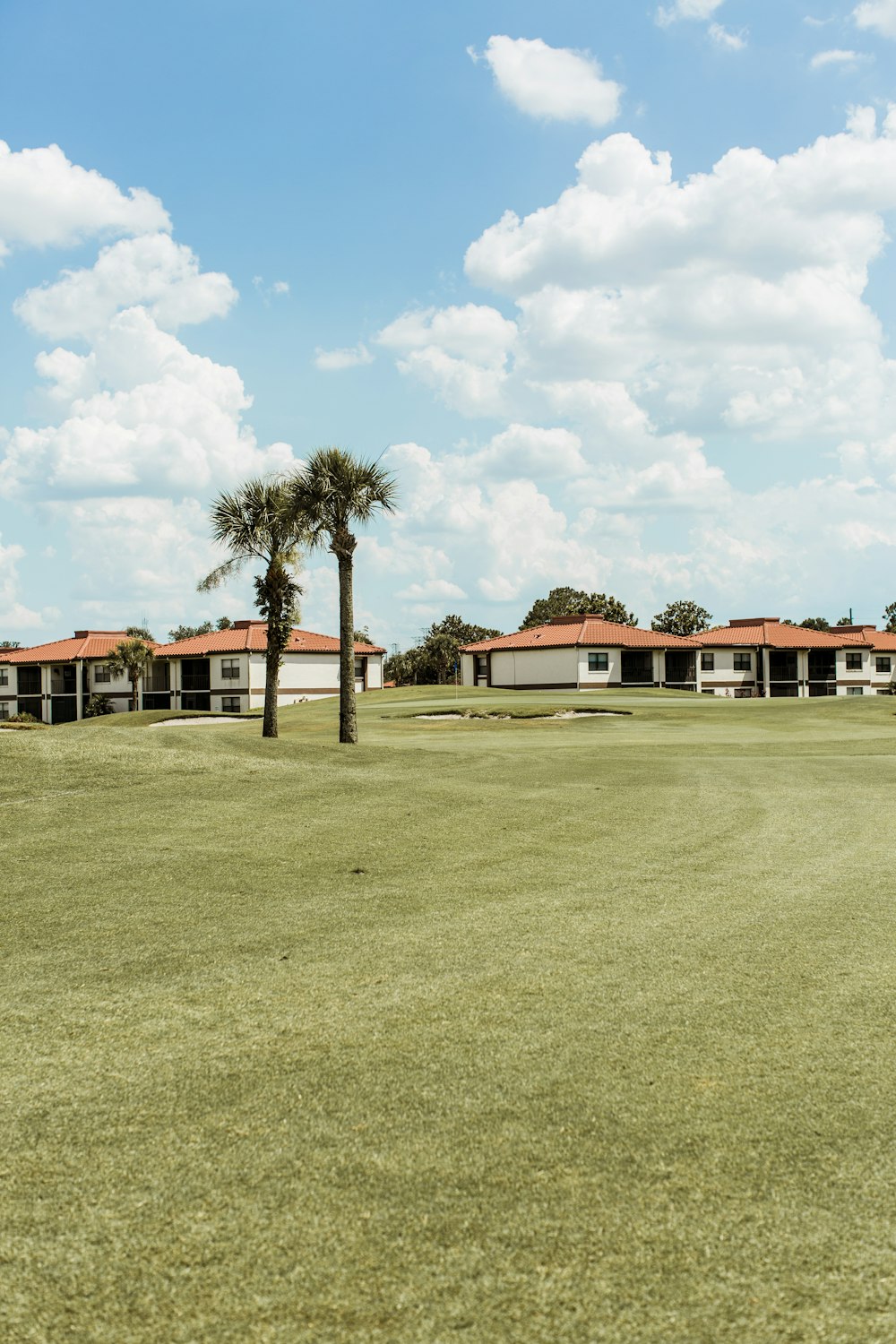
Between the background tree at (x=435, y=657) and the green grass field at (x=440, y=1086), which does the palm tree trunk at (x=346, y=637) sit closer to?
the green grass field at (x=440, y=1086)

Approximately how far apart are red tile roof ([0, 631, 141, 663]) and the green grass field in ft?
264

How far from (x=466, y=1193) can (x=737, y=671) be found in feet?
297

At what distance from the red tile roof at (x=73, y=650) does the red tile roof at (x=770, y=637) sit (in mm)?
50735

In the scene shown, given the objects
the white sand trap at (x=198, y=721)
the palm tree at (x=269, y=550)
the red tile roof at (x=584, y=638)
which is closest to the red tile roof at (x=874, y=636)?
the red tile roof at (x=584, y=638)

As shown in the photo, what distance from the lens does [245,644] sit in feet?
276

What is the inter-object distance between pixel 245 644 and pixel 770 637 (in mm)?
45183

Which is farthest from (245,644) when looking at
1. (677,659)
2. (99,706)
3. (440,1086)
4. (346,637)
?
(440,1086)

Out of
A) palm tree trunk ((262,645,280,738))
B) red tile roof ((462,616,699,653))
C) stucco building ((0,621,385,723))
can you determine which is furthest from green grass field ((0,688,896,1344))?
stucco building ((0,621,385,723))

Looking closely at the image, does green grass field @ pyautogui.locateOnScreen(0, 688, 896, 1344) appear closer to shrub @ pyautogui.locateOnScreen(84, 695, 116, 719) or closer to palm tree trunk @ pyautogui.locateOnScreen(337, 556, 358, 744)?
palm tree trunk @ pyautogui.locateOnScreen(337, 556, 358, 744)

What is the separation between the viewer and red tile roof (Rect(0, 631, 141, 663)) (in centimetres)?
8875

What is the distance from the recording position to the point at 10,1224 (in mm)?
3949

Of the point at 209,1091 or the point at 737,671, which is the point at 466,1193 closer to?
the point at 209,1091

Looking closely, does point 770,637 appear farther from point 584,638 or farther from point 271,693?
point 271,693

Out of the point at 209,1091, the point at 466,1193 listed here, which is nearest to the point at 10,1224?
the point at 209,1091
